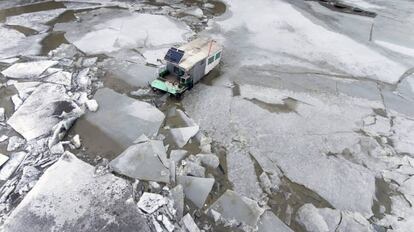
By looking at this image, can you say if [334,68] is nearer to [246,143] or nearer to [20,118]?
[246,143]

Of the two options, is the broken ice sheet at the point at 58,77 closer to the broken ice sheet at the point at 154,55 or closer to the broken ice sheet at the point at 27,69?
the broken ice sheet at the point at 27,69

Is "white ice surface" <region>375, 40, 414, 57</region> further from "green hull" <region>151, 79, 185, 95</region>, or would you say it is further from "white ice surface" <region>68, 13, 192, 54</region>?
"green hull" <region>151, 79, 185, 95</region>

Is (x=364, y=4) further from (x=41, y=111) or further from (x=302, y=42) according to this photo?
(x=41, y=111)

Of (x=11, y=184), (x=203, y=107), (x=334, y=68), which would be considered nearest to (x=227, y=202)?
(x=203, y=107)

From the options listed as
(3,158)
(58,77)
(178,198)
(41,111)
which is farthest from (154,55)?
(178,198)

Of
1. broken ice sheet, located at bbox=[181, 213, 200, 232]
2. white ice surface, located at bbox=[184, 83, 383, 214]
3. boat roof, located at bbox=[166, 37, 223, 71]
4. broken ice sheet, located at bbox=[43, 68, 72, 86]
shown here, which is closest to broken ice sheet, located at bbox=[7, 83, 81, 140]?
broken ice sheet, located at bbox=[43, 68, 72, 86]

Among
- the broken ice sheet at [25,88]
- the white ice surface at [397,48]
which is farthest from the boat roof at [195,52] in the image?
the white ice surface at [397,48]
